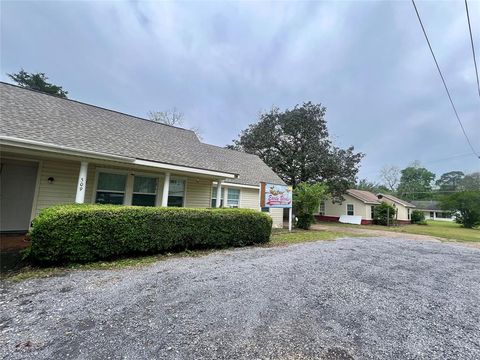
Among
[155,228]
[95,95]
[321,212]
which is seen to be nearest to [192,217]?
[155,228]

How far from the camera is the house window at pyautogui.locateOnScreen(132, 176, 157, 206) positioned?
29.1 ft

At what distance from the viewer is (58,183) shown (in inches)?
295

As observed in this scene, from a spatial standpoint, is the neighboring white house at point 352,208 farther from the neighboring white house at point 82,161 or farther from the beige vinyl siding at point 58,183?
the beige vinyl siding at point 58,183

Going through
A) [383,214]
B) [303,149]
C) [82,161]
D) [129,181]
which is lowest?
[383,214]

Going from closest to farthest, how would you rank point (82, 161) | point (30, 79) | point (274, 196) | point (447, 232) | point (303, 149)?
point (82, 161)
point (274, 196)
point (447, 232)
point (303, 149)
point (30, 79)

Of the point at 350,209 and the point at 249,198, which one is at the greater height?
the point at 249,198

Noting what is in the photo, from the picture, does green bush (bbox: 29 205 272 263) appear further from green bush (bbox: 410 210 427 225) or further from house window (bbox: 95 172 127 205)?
green bush (bbox: 410 210 427 225)

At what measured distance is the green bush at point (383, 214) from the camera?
23766mm

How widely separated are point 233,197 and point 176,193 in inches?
140

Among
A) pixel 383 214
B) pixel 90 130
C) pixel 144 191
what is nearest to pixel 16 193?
pixel 90 130

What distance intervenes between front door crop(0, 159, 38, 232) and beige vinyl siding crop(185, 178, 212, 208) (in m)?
5.45

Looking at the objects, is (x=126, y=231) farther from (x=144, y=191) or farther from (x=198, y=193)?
(x=198, y=193)

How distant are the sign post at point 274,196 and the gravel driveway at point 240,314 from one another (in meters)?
5.88

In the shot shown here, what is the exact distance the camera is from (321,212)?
1092 inches
